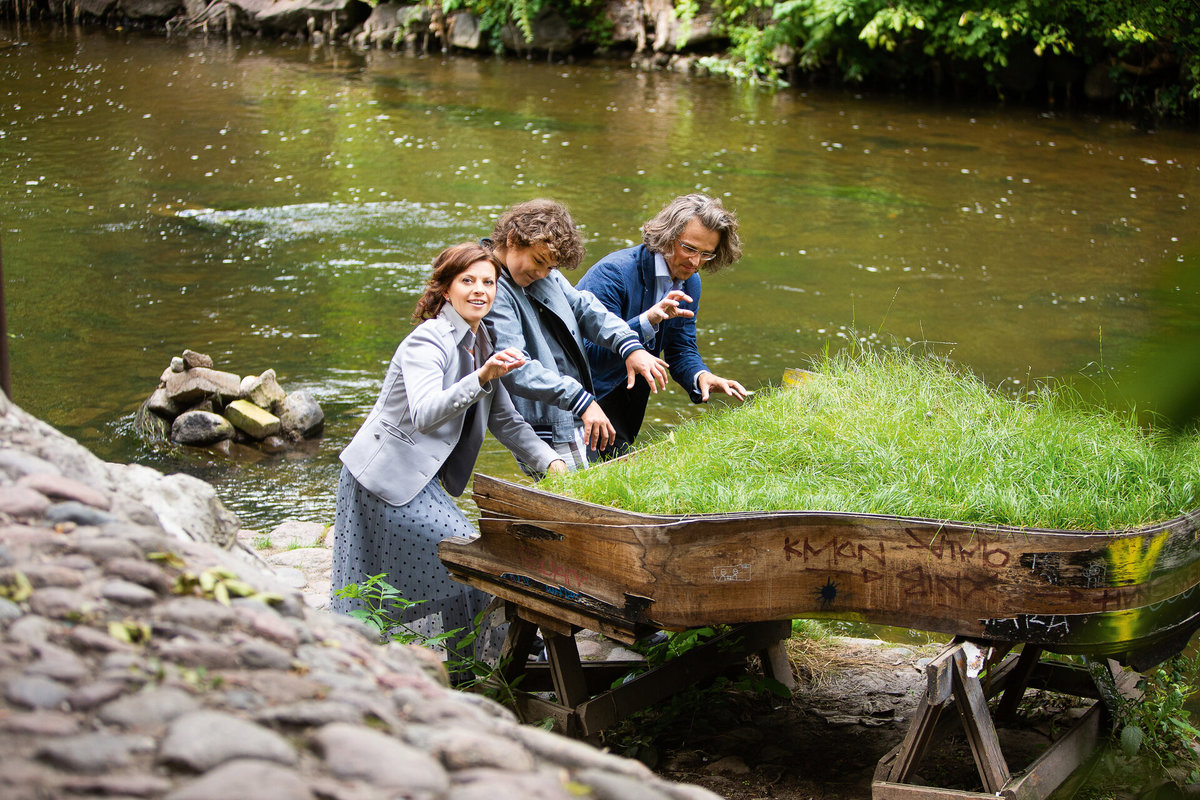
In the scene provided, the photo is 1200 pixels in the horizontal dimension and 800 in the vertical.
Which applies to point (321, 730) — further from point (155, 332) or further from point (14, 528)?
point (155, 332)

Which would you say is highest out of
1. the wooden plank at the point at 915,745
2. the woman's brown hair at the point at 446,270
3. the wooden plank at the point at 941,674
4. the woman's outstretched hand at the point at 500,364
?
the woman's brown hair at the point at 446,270

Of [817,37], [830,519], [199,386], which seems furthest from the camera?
[817,37]

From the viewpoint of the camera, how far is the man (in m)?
4.27

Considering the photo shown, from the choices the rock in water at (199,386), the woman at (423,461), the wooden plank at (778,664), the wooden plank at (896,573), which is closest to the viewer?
the wooden plank at (896,573)

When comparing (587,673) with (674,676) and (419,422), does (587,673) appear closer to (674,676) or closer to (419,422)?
(674,676)

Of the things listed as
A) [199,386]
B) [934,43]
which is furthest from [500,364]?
[934,43]

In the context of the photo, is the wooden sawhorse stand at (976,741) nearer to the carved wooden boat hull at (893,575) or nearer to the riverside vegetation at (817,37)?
the carved wooden boat hull at (893,575)

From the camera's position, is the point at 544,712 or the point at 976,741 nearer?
the point at 976,741

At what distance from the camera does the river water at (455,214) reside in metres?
8.23

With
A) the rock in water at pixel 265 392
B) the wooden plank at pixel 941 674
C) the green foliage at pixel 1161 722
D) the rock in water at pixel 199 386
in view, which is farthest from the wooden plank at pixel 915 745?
the rock in water at pixel 199 386

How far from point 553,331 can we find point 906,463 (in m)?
1.42

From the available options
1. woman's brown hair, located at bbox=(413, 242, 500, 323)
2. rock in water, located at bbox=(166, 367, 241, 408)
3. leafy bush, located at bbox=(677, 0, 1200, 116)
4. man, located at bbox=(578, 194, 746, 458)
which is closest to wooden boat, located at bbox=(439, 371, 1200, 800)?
woman's brown hair, located at bbox=(413, 242, 500, 323)

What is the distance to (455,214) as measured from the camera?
11773 millimetres

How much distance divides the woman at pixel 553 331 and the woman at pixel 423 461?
0.56 ft
